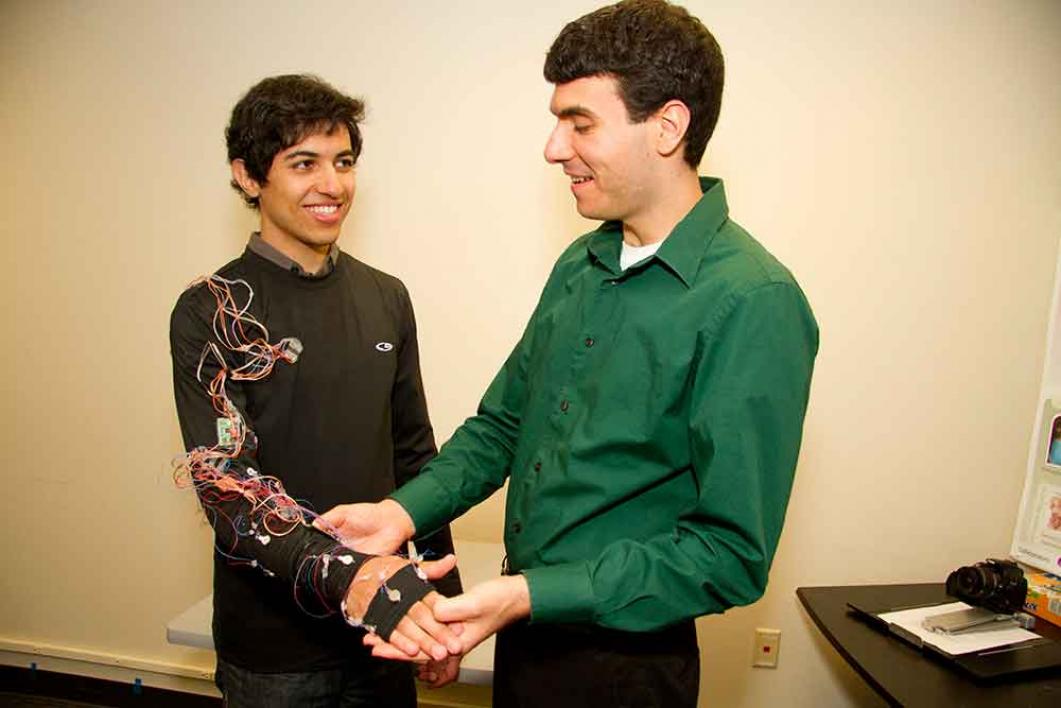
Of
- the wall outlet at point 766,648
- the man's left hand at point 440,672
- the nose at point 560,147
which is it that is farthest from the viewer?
the wall outlet at point 766,648

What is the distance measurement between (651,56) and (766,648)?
6.80 feet

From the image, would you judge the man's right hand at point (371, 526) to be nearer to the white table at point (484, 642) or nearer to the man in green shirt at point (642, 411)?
the man in green shirt at point (642, 411)

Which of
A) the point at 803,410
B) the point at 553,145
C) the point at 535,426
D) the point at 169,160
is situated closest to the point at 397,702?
the point at 535,426

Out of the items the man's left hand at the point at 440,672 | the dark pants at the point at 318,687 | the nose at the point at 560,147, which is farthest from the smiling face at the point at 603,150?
the dark pants at the point at 318,687

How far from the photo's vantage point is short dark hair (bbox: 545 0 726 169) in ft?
3.91

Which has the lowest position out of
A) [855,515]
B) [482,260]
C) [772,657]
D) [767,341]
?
[772,657]

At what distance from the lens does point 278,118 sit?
1.61 metres

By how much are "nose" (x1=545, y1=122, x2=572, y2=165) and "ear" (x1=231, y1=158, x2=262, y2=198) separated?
0.76 meters

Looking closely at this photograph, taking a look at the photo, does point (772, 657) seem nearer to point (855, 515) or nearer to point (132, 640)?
point (855, 515)

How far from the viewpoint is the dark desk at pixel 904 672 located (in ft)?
5.12

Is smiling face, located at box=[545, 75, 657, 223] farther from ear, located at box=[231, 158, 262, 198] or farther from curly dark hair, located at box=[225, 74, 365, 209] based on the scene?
ear, located at box=[231, 158, 262, 198]

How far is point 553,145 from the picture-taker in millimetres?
1303

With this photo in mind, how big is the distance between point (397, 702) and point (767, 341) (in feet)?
4.18

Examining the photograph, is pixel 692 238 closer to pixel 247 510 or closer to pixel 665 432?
pixel 665 432
